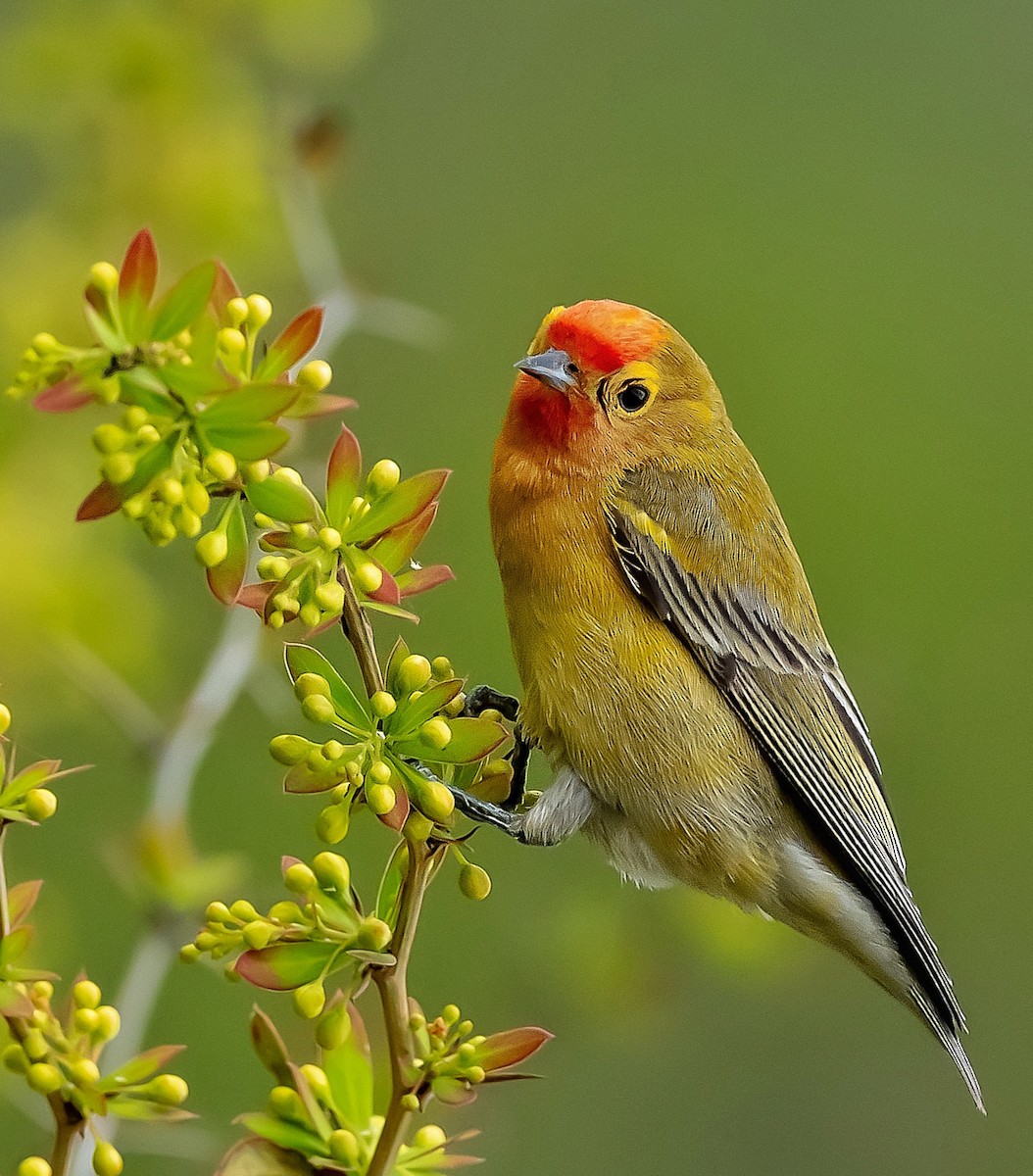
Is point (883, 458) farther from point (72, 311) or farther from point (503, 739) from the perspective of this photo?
point (503, 739)

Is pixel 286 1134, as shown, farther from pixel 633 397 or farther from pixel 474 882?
pixel 633 397

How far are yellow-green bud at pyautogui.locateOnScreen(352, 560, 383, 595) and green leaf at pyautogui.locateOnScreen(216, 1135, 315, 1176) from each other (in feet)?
1.83

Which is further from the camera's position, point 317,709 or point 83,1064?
point 317,709

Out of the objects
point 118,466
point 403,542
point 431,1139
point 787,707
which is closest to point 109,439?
point 118,466

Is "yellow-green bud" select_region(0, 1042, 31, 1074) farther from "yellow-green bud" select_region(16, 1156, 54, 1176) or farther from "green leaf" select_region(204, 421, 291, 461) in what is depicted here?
"green leaf" select_region(204, 421, 291, 461)

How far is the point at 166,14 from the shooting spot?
3.17 metres

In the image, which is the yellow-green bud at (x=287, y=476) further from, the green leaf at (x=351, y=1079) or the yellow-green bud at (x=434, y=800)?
the green leaf at (x=351, y=1079)

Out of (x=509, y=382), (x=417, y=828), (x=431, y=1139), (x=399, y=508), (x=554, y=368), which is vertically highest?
(x=399, y=508)

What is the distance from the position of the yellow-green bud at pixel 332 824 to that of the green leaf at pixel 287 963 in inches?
4.3

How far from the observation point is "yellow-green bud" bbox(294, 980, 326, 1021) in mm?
1407

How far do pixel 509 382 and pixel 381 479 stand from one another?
5.41m

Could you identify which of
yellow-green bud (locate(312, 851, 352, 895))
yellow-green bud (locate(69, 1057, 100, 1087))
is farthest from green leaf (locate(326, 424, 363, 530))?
yellow-green bud (locate(69, 1057, 100, 1087))

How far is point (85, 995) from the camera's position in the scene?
1353mm

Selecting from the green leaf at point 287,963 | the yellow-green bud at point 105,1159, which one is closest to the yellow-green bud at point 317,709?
the green leaf at point 287,963
